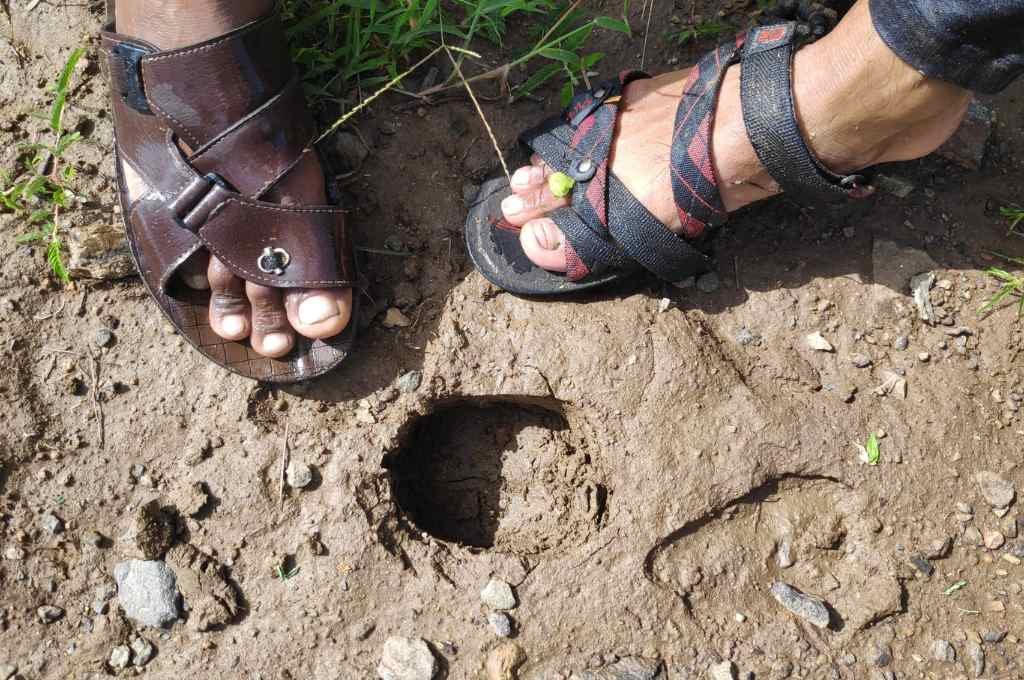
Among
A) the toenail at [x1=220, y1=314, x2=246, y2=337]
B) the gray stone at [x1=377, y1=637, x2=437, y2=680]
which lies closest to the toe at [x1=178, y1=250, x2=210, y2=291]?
the toenail at [x1=220, y1=314, x2=246, y2=337]

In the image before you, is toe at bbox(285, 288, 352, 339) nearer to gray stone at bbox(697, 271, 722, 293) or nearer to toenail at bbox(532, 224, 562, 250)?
toenail at bbox(532, 224, 562, 250)

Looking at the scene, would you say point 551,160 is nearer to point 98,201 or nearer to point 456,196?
point 456,196

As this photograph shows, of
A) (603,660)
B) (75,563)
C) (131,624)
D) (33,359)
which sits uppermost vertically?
(33,359)

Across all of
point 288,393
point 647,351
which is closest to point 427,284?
point 288,393

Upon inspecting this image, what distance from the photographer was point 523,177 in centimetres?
227

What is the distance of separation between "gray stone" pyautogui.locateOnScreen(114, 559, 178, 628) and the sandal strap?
5.74ft

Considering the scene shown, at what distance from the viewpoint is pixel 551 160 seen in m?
2.25

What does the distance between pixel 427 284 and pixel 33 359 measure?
1.16 metres

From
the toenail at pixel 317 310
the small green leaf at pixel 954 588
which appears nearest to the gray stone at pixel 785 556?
the small green leaf at pixel 954 588

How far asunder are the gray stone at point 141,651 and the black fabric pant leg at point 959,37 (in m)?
2.44

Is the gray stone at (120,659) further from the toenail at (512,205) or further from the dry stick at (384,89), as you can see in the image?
the toenail at (512,205)

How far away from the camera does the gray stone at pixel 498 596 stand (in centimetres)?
212

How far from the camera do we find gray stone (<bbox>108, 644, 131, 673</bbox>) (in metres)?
2.08

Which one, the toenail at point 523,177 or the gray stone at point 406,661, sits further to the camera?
the toenail at point 523,177
